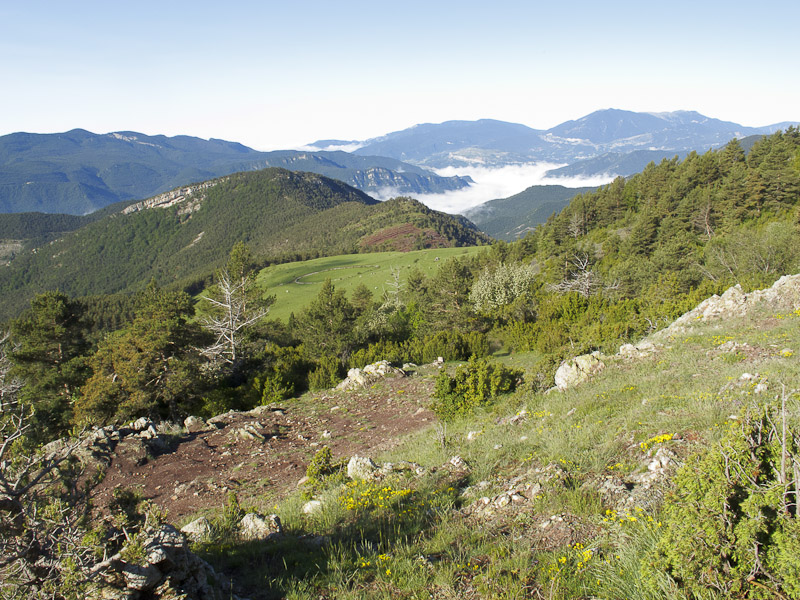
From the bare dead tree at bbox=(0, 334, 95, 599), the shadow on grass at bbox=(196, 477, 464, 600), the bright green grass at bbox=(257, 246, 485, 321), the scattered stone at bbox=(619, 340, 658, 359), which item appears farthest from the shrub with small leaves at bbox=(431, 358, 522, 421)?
the bright green grass at bbox=(257, 246, 485, 321)

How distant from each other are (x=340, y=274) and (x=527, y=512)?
79.9m

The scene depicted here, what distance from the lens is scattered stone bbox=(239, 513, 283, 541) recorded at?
21.0ft

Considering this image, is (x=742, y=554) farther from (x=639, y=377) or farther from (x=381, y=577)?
(x=639, y=377)

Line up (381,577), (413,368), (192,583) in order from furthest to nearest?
(413,368) → (381,577) → (192,583)

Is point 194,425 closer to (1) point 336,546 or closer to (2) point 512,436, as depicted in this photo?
(2) point 512,436

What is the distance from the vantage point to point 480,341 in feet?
88.5

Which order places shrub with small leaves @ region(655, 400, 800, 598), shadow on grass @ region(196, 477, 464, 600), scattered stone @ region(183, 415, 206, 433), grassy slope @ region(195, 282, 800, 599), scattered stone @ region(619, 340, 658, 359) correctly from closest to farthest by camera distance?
shrub with small leaves @ region(655, 400, 800, 598), grassy slope @ region(195, 282, 800, 599), shadow on grass @ region(196, 477, 464, 600), scattered stone @ region(619, 340, 658, 359), scattered stone @ region(183, 415, 206, 433)

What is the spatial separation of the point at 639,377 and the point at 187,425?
14487mm

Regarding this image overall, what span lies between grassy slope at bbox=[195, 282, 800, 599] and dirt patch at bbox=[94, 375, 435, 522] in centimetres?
268

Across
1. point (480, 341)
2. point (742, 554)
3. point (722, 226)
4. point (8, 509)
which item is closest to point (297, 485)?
point (8, 509)

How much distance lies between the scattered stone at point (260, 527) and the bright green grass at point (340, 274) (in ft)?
180

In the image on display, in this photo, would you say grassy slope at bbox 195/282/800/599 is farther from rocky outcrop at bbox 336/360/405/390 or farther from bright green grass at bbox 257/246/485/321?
bright green grass at bbox 257/246/485/321

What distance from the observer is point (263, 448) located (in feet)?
42.9

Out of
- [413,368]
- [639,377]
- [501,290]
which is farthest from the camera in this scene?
[501,290]
